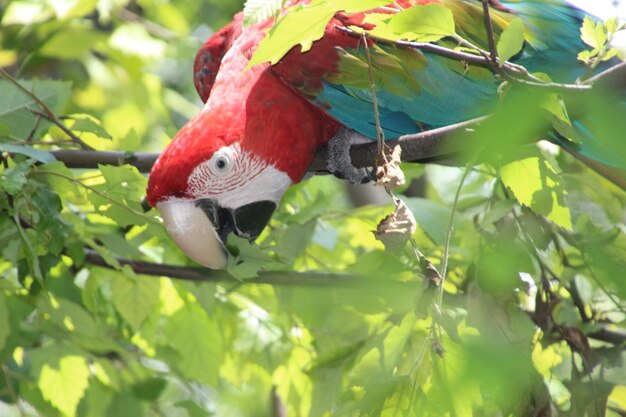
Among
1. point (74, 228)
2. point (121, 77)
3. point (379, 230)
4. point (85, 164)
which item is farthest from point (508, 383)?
point (121, 77)

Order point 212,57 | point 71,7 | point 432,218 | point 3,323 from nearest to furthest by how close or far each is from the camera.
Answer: point 3,323 < point 432,218 < point 212,57 < point 71,7

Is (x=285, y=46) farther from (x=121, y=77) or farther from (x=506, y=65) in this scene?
(x=121, y=77)

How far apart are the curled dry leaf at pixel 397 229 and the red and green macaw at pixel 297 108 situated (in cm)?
49

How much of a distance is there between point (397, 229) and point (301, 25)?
1.07ft

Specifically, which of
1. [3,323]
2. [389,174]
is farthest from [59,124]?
[389,174]

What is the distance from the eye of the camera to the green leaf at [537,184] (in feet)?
4.51

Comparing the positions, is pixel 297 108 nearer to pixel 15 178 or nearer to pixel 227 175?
pixel 227 175

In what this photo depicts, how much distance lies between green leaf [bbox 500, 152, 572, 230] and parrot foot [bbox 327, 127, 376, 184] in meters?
0.56

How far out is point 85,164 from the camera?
69.7 inches

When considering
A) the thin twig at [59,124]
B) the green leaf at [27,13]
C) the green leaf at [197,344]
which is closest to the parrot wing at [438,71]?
the thin twig at [59,124]

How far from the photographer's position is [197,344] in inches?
78.0

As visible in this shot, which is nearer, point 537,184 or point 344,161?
point 537,184

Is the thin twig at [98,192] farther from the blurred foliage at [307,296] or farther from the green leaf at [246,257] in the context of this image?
the green leaf at [246,257]

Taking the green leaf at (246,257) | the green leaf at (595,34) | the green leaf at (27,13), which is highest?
the green leaf at (595,34)
